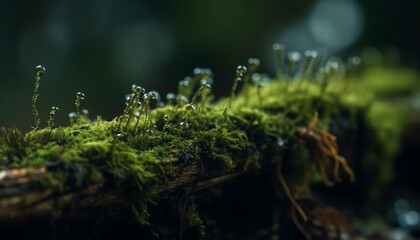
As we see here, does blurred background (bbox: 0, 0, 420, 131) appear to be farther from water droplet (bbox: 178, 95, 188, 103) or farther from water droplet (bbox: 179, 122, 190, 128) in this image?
water droplet (bbox: 179, 122, 190, 128)

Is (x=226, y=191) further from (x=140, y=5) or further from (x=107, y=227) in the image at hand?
(x=140, y=5)

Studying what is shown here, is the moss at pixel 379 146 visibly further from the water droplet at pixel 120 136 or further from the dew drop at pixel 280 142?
the water droplet at pixel 120 136

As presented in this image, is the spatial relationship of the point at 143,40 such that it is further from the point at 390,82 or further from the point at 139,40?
the point at 390,82

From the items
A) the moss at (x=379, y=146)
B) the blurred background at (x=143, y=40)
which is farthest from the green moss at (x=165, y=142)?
the blurred background at (x=143, y=40)

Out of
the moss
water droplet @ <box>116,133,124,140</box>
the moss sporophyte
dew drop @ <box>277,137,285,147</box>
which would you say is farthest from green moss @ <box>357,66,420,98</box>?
water droplet @ <box>116,133,124,140</box>

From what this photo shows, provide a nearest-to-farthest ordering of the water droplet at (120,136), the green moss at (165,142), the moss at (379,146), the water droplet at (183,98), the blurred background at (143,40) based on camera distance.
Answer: the green moss at (165,142) → the water droplet at (120,136) → the water droplet at (183,98) → the moss at (379,146) → the blurred background at (143,40)

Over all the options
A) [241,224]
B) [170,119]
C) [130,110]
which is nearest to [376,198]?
[241,224]
